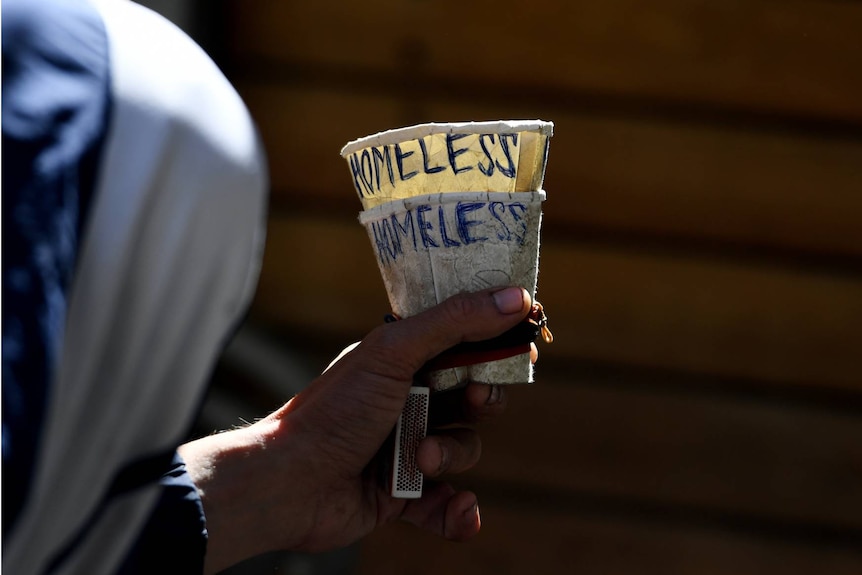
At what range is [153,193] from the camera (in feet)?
2.68

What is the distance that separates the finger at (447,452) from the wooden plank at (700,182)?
55.5 inches

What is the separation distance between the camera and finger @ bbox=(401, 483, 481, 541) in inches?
62.6

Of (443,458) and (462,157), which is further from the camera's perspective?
(443,458)

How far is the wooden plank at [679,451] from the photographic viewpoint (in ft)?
9.34

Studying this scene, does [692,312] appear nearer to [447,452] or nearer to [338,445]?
[447,452]

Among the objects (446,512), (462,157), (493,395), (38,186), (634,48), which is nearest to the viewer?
(38,186)

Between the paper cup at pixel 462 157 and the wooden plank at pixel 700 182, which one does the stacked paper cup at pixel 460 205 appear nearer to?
the paper cup at pixel 462 157

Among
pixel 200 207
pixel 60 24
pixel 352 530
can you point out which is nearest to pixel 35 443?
pixel 200 207

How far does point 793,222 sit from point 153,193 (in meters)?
2.40

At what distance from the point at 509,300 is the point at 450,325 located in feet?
0.29

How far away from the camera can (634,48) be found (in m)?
2.80

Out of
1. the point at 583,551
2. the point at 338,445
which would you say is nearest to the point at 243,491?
the point at 338,445

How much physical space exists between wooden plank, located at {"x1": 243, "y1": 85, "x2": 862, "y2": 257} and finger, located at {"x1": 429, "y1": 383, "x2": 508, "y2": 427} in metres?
1.40

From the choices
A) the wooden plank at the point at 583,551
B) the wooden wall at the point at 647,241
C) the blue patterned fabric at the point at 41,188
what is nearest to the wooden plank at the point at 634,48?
the wooden wall at the point at 647,241
